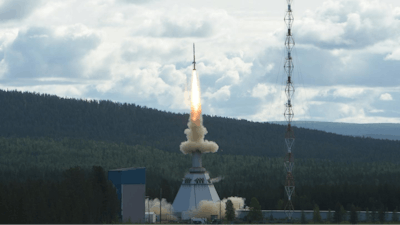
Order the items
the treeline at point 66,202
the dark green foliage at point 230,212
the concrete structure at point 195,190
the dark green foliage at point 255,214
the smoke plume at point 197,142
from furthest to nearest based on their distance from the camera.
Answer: the smoke plume at point 197,142 → the concrete structure at point 195,190 → the dark green foliage at point 255,214 → the dark green foliage at point 230,212 → the treeline at point 66,202

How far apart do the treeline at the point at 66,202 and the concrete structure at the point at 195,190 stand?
1677cm

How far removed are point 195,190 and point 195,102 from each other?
15.8 meters

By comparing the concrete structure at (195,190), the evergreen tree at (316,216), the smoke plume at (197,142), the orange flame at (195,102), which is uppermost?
the orange flame at (195,102)

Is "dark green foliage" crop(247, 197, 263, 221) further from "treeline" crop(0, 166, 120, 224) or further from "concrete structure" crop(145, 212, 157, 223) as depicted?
"treeline" crop(0, 166, 120, 224)

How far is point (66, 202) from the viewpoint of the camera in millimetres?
113188

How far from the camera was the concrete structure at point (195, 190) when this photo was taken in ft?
453

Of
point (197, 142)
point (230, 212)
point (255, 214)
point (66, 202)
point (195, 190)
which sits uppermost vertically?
point (197, 142)

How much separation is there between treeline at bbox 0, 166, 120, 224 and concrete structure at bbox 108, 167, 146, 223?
1.33 m

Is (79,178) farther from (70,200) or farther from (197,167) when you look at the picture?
(197,167)

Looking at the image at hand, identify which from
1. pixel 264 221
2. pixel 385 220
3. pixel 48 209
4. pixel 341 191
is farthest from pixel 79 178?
pixel 341 191

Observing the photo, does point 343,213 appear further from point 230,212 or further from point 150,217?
point 150,217

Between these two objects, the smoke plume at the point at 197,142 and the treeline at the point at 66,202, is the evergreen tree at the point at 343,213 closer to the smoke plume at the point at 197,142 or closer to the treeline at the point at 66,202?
the smoke plume at the point at 197,142

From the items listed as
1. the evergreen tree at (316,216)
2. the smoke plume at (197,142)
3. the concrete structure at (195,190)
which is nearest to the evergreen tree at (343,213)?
the evergreen tree at (316,216)

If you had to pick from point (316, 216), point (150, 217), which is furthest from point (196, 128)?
point (316, 216)
